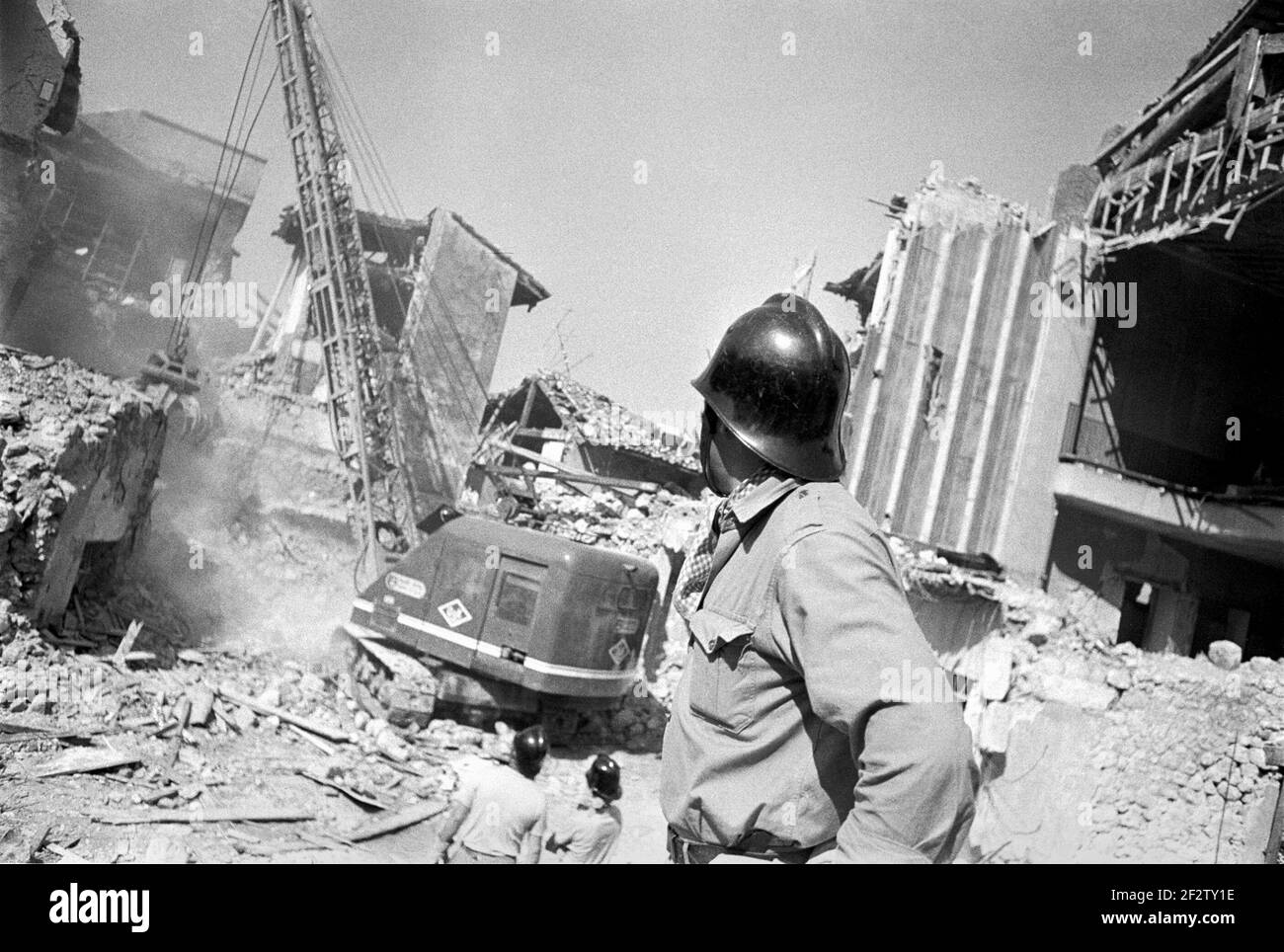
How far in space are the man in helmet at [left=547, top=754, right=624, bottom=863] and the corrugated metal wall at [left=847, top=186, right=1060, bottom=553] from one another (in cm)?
743

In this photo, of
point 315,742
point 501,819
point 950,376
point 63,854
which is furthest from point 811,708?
point 950,376

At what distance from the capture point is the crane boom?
12.8 metres

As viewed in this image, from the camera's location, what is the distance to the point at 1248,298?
11.9 m

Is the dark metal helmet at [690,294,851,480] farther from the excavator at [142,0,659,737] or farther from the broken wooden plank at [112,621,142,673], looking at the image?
the excavator at [142,0,659,737]

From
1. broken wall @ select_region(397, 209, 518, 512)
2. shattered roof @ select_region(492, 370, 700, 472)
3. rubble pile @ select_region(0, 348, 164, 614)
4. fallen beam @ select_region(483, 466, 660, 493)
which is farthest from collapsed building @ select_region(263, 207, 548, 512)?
rubble pile @ select_region(0, 348, 164, 614)

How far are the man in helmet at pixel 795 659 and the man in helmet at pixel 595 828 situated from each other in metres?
2.78

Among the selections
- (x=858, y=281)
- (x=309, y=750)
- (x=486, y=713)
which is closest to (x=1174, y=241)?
(x=858, y=281)

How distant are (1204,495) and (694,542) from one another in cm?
1238

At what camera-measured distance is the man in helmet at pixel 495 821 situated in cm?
366

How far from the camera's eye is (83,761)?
5.14 meters

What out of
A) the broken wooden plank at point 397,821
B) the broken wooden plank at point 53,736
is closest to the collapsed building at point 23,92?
the broken wooden plank at point 53,736

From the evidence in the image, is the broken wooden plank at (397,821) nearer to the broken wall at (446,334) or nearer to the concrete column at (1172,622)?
the broken wall at (446,334)

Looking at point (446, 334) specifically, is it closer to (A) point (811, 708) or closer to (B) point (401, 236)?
(B) point (401, 236)
